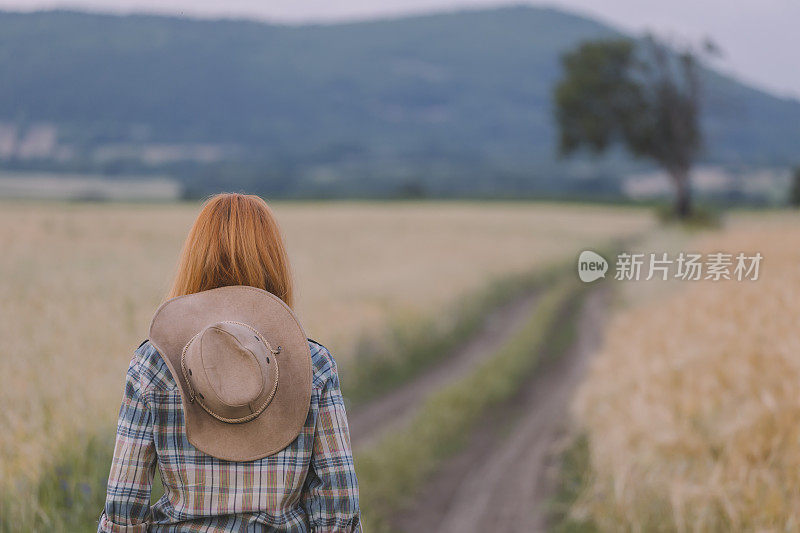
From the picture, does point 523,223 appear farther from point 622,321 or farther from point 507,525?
point 507,525

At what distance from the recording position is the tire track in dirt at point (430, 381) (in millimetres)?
9875

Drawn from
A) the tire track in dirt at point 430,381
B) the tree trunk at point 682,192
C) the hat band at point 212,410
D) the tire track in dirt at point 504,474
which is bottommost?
the tire track in dirt at point 504,474

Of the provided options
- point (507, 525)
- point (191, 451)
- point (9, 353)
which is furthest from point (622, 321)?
point (191, 451)

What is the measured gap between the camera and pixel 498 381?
1154cm

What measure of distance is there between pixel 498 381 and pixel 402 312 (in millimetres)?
3968

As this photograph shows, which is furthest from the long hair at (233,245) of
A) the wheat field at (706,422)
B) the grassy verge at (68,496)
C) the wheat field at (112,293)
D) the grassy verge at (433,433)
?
the grassy verge at (433,433)

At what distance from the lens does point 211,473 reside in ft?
8.02

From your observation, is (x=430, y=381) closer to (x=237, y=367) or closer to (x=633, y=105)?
(x=237, y=367)

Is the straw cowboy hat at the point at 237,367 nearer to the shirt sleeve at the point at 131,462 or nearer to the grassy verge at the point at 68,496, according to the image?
the shirt sleeve at the point at 131,462

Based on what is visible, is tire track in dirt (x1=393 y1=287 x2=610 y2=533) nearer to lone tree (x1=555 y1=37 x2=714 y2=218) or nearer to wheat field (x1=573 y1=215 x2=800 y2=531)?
wheat field (x1=573 y1=215 x2=800 y2=531)

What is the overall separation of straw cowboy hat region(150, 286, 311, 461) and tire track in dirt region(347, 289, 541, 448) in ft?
21.9

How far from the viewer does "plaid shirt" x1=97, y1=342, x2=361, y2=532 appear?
7.88 feet

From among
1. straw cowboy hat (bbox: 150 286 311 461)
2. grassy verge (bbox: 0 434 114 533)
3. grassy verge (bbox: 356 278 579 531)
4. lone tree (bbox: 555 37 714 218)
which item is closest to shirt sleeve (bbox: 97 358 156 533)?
straw cowboy hat (bbox: 150 286 311 461)

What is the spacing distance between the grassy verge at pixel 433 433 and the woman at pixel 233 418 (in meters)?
4.29
